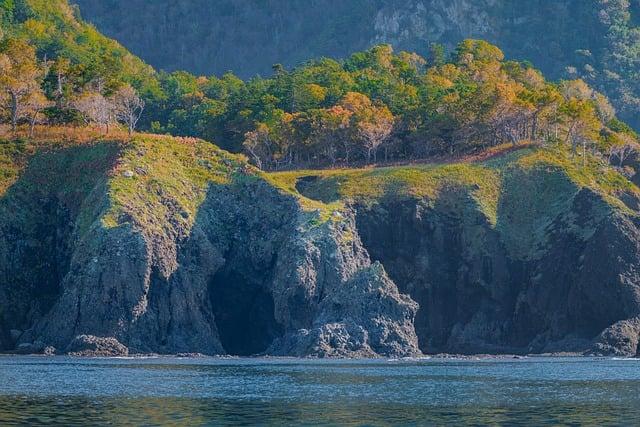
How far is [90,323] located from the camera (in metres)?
150

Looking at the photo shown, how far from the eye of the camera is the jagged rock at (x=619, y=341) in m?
159

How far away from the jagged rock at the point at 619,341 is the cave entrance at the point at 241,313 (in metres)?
33.8

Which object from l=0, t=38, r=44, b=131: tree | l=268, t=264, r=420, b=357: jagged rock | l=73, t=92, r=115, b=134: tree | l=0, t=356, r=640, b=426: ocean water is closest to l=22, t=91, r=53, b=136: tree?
l=0, t=38, r=44, b=131: tree

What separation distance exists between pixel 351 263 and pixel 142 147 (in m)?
28.8

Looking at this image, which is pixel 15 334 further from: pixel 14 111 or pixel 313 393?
pixel 313 393

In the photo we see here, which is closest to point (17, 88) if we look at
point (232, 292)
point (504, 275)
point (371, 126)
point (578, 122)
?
point (232, 292)

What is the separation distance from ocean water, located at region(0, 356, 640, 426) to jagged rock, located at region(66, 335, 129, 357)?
205 inches

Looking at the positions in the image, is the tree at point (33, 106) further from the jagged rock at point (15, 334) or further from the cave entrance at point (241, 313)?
the cave entrance at point (241, 313)

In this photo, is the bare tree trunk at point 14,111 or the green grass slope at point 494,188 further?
the bare tree trunk at point 14,111

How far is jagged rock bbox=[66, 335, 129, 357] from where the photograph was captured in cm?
14800

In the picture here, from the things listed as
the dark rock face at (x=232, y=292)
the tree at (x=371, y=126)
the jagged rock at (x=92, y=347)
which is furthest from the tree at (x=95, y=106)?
the jagged rock at (x=92, y=347)

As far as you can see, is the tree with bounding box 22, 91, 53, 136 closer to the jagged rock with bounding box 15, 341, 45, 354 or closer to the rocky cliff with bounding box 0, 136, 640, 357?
the rocky cliff with bounding box 0, 136, 640, 357

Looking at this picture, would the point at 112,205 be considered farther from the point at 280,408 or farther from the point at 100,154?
the point at 280,408

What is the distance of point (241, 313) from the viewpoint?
16675 centimetres
